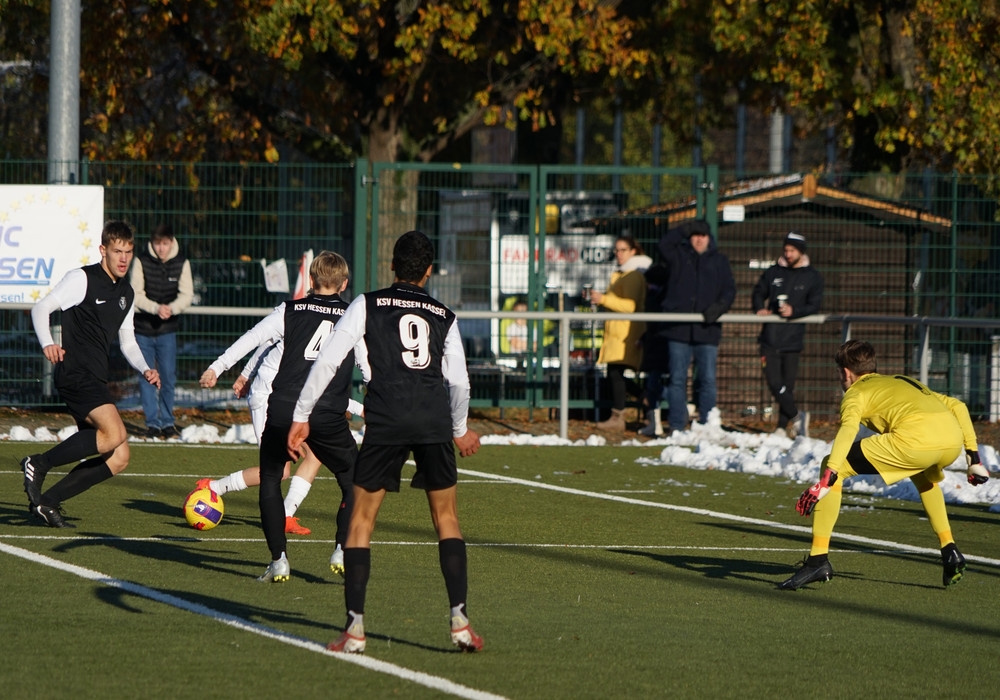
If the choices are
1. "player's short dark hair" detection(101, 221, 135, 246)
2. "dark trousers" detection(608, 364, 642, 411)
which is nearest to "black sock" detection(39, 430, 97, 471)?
"player's short dark hair" detection(101, 221, 135, 246)

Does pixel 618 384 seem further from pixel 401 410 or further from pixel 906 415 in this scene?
pixel 401 410

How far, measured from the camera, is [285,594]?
7.64 meters

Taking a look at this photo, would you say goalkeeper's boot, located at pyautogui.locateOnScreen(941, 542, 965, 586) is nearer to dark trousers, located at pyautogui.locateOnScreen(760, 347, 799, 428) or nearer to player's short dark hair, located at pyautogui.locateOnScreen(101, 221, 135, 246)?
player's short dark hair, located at pyautogui.locateOnScreen(101, 221, 135, 246)

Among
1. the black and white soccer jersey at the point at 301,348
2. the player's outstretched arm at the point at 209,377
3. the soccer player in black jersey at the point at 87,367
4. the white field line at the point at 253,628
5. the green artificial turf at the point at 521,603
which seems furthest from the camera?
the soccer player in black jersey at the point at 87,367

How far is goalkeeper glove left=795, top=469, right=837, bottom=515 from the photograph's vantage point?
7.66 m

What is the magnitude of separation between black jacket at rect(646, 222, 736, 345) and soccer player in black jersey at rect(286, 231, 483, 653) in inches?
369

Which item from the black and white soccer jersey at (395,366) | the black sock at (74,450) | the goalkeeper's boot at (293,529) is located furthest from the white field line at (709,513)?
the black and white soccer jersey at (395,366)

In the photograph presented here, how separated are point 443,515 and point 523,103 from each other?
15.0 metres

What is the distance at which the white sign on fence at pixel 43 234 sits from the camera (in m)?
15.6

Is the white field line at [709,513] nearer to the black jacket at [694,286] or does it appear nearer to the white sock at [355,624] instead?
the black jacket at [694,286]

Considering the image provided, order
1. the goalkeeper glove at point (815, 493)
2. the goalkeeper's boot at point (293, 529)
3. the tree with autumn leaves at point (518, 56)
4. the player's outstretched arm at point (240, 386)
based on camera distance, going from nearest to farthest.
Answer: the goalkeeper glove at point (815, 493) < the player's outstretched arm at point (240, 386) < the goalkeeper's boot at point (293, 529) < the tree with autumn leaves at point (518, 56)

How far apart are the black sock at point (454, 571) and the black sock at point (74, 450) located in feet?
12.8

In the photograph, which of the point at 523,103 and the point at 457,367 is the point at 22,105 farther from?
the point at 457,367

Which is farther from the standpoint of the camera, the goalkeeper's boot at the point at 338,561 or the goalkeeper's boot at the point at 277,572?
the goalkeeper's boot at the point at 338,561
